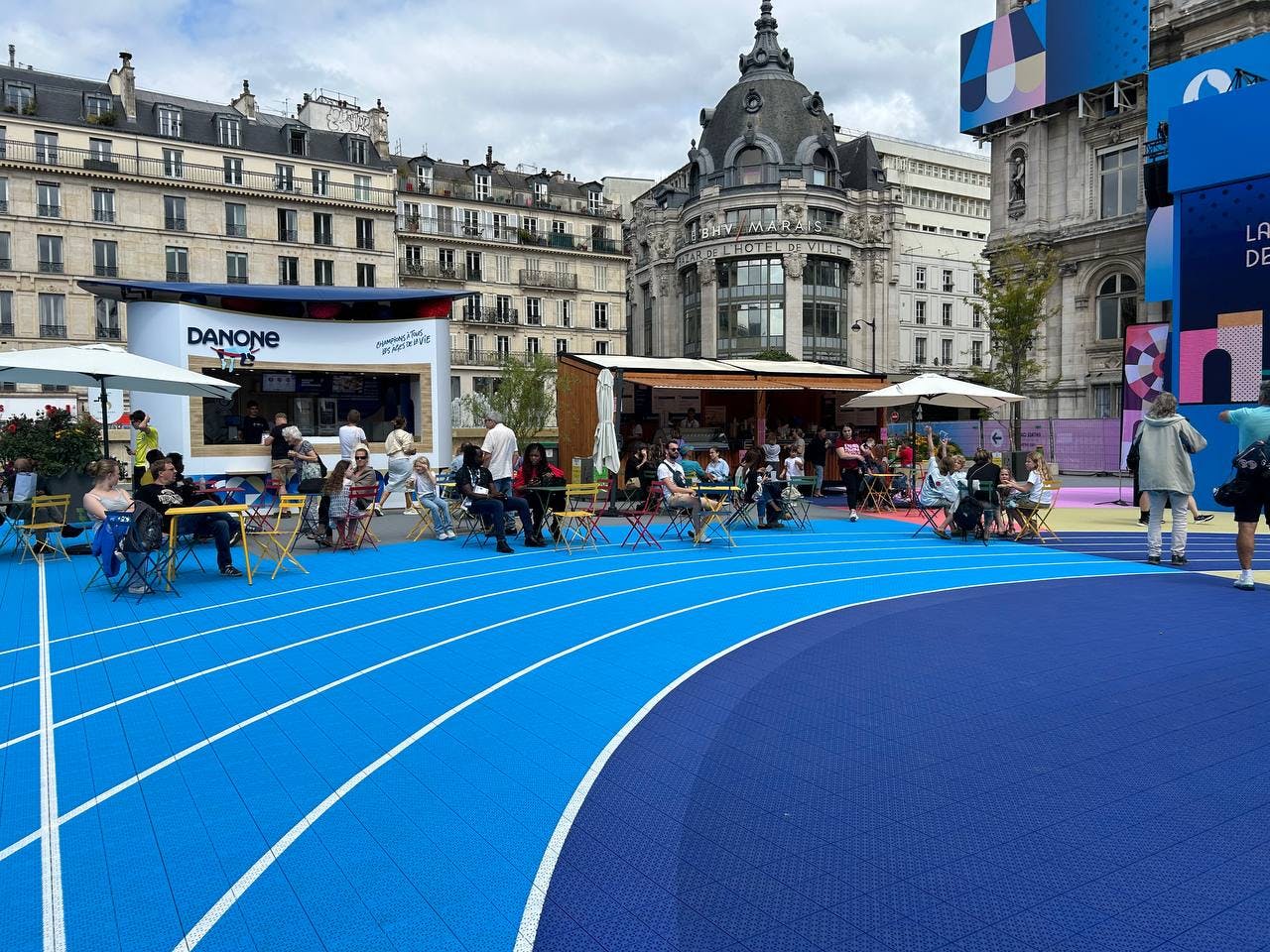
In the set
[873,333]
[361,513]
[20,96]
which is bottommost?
[361,513]

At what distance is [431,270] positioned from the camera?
147ft

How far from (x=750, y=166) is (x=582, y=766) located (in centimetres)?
5237

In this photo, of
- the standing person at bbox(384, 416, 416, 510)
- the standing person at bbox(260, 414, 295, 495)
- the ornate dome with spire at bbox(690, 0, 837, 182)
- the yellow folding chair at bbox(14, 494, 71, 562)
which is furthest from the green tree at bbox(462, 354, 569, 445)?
the yellow folding chair at bbox(14, 494, 71, 562)

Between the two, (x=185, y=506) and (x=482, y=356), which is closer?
(x=185, y=506)

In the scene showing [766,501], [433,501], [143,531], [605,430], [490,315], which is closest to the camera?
[143,531]

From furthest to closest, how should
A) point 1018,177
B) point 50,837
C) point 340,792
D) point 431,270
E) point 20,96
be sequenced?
point 431,270 → point 20,96 → point 1018,177 → point 340,792 → point 50,837

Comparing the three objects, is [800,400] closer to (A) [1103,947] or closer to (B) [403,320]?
(B) [403,320]

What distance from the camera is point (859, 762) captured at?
420 cm

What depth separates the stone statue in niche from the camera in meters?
35.4

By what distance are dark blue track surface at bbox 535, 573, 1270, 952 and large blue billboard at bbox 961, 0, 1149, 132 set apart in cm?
3274

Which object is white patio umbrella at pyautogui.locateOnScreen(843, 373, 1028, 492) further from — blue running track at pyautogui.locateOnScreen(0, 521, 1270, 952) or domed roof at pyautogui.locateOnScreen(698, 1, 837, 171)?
domed roof at pyautogui.locateOnScreen(698, 1, 837, 171)

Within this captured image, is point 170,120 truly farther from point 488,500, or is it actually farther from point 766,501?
point 766,501

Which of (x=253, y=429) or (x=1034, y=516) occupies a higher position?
(x=253, y=429)

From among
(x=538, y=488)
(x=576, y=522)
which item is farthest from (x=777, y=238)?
(x=538, y=488)
